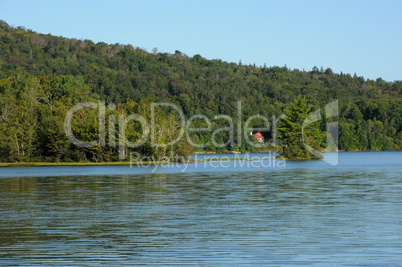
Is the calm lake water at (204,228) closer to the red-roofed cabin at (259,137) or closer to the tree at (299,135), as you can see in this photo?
the tree at (299,135)

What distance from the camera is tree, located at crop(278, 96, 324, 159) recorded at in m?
96.4

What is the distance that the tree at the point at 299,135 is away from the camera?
96.4 metres

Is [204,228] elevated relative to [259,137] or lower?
lower

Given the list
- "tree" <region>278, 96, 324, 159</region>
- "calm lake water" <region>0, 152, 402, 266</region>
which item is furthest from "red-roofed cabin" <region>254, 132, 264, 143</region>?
"calm lake water" <region>0, 152, 402, 266</region>

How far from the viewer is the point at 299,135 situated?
9638cm

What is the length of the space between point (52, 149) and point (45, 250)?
73.3 metres

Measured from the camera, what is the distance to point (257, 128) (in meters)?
169

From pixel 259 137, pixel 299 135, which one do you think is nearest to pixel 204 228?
pixel 299 135

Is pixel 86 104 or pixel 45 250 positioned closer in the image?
pixel 45 250

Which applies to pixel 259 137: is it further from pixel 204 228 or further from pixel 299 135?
pixel 204 228

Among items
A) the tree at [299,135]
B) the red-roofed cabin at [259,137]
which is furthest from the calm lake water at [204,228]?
the red-roofed cabin at [259,137]

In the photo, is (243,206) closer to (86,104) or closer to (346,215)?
(346,215)

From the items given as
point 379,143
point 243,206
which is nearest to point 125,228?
point 243,206

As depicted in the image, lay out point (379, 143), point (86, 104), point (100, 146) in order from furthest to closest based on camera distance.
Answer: point (379, 143)
point (86, 104)
point (100, 146)
